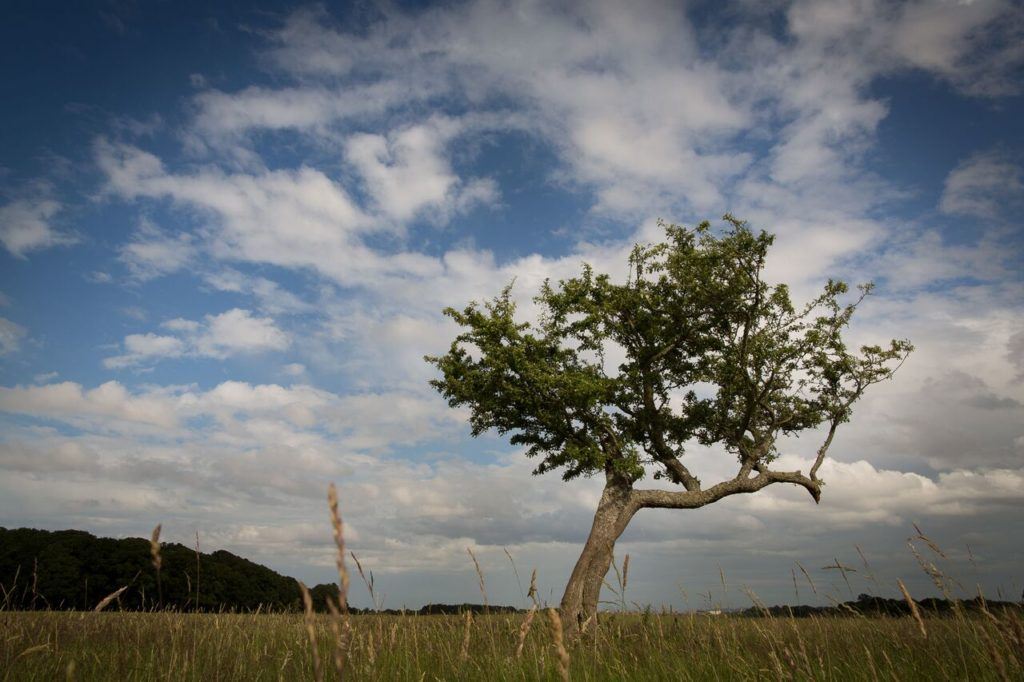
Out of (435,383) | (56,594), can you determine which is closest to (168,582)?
(56,594)

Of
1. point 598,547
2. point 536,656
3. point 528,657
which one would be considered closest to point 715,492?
point 598,547

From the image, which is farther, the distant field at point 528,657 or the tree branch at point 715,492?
the tree branch at point 715,492

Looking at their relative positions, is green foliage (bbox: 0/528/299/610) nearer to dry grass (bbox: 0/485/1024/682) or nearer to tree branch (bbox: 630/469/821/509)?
tree branch (bbox: 630/469/821/509)

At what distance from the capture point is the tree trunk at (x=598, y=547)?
20.9 meters

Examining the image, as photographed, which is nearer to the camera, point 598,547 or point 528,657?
point 528,657

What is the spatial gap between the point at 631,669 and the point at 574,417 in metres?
14.4

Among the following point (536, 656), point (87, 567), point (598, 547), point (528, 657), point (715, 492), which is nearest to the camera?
point (536, 656)

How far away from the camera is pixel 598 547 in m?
21.6

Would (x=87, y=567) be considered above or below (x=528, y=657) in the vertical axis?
above

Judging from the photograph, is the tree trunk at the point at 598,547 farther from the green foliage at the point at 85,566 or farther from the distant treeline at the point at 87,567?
the green foliage at the point at 85,566

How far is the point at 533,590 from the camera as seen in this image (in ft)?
14.7

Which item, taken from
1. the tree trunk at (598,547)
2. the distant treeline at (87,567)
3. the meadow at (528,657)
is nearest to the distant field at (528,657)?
the meadow at (528,657)

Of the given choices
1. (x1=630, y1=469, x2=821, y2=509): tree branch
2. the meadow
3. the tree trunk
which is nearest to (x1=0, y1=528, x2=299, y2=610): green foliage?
the tree trunk

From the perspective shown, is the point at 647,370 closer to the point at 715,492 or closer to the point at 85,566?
the point at 715,492
